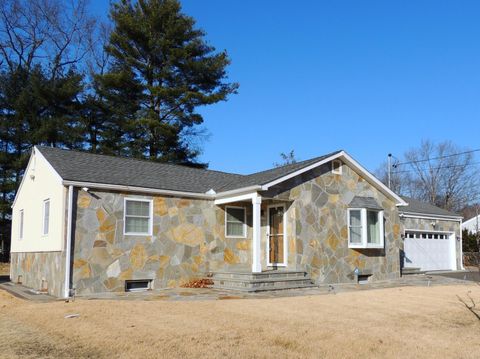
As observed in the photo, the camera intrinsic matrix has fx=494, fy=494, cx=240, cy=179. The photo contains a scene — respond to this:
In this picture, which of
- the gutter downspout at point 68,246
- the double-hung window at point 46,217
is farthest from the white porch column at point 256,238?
the double-hung window at point 46,217

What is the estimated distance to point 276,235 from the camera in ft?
56.1

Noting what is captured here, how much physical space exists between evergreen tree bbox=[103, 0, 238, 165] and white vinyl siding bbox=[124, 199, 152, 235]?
15.7 m

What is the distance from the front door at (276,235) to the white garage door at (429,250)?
887 cm

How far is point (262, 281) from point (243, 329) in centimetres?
601

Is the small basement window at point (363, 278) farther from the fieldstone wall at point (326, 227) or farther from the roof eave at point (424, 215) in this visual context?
the roof eave at point (424, 215)

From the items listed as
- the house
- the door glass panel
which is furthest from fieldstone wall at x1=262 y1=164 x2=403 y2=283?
the door glass panel

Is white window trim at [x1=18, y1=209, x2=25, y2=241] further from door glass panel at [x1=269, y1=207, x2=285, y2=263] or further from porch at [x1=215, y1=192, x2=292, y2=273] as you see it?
door glass panel at [x1=269, y1=207, x2=285, y2=263]

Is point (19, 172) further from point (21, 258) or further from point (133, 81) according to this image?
point (21, 258)

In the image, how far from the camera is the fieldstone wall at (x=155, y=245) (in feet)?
46.2

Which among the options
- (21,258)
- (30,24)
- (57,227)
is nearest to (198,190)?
(57,227)

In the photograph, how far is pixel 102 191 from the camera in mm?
14539

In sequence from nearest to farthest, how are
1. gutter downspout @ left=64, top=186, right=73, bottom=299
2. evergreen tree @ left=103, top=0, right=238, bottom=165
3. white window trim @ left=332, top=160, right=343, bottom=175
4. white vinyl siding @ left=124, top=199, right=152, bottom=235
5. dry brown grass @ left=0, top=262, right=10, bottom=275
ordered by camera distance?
gutter downspout @ left=64, top=186, right=73, bottom=299, white vinyl siding @ left=124, top=199, right=152, bottom=235, white window trim @ left=332, top=160, right=343, bottom=175, dry brown grass @ left=0, top=262, right=10, bottom=275, evergreen tree @ left=103, top=0, right=238, bottom=165

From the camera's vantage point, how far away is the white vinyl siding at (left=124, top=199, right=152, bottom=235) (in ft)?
49.3

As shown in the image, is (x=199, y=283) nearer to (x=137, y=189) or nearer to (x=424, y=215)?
(x=137, y=189)
